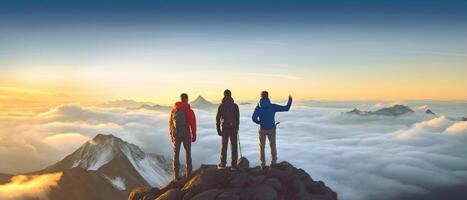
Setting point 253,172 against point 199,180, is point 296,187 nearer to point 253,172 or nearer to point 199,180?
point 253,172

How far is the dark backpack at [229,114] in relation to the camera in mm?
29656

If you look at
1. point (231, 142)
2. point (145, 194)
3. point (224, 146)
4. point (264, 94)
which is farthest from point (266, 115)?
point (145, 194)

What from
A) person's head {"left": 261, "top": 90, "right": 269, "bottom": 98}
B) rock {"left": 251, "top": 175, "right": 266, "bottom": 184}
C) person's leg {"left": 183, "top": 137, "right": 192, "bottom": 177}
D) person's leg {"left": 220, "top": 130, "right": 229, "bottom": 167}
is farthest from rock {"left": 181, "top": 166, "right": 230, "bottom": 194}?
person's head {"left": 261, "top": 90, "right": 269, "bottom": 98}

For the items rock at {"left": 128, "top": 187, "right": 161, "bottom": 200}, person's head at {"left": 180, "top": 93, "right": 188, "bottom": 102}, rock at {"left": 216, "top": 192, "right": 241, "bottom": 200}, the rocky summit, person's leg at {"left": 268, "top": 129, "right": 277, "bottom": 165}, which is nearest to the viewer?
rock at {"left": 216, "top": 192, "right": 241, "bottom": 200}

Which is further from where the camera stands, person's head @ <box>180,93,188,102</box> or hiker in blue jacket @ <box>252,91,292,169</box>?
hiker in blue jacket @ <box>252,91,292,169</box>

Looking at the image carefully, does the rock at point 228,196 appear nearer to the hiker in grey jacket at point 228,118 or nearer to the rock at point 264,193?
the rock at point 264,193

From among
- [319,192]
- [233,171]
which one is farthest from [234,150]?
[319,192]

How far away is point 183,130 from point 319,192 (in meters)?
10.3

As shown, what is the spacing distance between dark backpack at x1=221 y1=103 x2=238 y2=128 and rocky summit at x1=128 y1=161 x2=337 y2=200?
300 cm

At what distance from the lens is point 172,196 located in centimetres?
2941

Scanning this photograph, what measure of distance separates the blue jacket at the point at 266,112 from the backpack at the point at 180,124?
13.8 feet

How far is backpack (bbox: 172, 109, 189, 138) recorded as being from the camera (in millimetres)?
29672

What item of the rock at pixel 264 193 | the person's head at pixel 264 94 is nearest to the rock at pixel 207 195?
the rock at pixel 264 193

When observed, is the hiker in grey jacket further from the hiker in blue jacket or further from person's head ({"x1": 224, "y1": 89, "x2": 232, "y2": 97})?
the hiker in blue jacket
